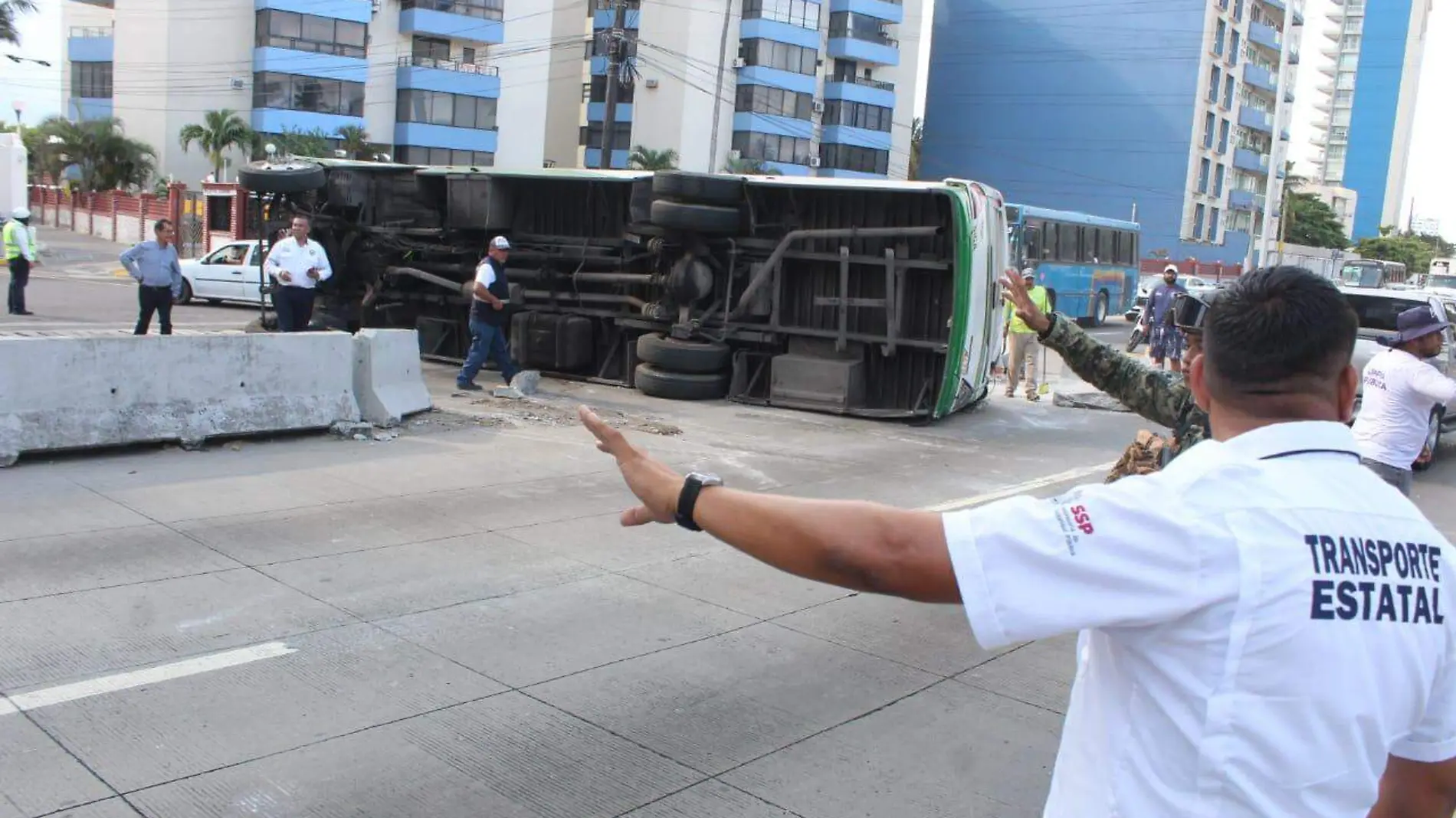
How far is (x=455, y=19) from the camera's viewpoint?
57.6 m

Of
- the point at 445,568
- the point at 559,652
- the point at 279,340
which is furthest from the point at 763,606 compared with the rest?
the point at 279,340

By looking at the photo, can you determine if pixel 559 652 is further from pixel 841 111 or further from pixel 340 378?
pixel 841 111

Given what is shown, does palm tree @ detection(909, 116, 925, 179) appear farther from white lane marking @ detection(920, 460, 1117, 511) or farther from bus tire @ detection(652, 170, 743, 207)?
white lane marking @ detection(920, 460, 1117, 511)

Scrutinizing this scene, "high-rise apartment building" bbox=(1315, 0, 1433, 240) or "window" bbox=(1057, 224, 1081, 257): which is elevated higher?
"high-rise apartment building" bbox=(1315, 0, 1433, 240)

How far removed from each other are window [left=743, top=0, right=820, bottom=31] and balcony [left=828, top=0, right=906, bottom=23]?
2.59 m

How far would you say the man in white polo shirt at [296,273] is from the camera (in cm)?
1358

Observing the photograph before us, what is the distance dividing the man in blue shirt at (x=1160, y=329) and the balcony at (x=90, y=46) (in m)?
55.8

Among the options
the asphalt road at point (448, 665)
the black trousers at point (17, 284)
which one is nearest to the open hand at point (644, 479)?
the asphalt road at point (448, 665)

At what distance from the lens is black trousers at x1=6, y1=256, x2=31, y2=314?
19406mm

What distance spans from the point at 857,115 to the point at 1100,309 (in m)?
37.9

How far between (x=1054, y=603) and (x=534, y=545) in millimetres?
5815

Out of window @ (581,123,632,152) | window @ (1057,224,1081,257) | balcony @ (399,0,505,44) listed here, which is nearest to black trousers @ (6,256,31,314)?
window @ (1057,224,1081,257)

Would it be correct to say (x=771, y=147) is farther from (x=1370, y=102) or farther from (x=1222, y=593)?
(x=1370, y=102)

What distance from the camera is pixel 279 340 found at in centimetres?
1016
